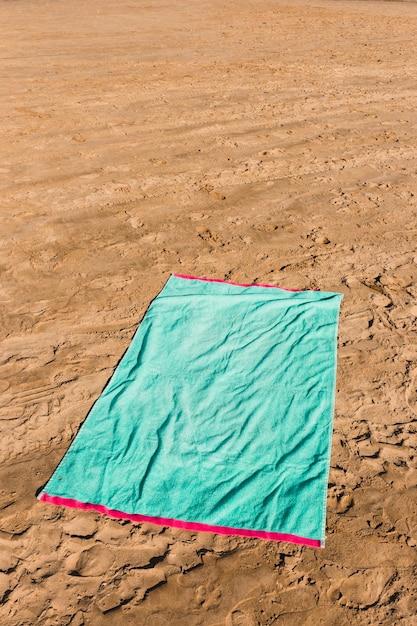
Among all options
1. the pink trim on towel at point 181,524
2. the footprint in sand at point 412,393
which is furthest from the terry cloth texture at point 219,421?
the footprint in sand at point 412,393

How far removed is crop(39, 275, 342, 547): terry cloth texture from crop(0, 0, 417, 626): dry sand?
77mm

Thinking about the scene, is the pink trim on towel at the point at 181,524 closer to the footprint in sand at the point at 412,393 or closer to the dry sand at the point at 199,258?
the dry sand at the point at 199,258

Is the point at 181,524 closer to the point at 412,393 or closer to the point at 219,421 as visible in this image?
the point at 219,421

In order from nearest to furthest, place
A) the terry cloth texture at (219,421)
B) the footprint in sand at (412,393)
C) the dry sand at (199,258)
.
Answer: the dry sand at (199,258) < the terry cloth texture at (219,421) < the footprint in sand at (412,393)

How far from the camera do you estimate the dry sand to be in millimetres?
2049

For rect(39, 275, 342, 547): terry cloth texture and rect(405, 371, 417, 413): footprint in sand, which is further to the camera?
rect(405, 371, 417, 413): footprint in sand

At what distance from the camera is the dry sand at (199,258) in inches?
80.7

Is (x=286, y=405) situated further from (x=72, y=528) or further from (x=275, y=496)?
(x=72, y=528)

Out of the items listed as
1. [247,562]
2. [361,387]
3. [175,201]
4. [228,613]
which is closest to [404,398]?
[361,387]

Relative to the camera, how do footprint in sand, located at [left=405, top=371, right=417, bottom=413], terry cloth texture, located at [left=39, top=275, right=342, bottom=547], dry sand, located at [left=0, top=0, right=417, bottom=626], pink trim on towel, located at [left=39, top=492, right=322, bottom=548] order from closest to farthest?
1. dry sand, located at [left=0, top=0, right=417, bottom=626]
2. pink trim on towel, located at [left=39, top=492, right=322, bottom=548]
3. terry cloth texture, located at [left=39, top=275, right=342, bottom=547]
4. footprint in sand, located at [left=405, top=371, right=417, bottom=413]

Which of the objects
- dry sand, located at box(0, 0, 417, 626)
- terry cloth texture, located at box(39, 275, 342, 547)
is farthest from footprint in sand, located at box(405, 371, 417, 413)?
terry cloth texture, located at box(39, 275, 342, 547)

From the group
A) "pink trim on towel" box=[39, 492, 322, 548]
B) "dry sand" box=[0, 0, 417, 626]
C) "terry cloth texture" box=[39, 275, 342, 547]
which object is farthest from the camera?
"terry cloth texture" box=[39, 275, 342, 547]

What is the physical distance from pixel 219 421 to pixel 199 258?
144cm

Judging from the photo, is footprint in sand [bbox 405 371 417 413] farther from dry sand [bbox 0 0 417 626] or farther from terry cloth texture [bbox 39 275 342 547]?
terry cloth texture [bbox 39 275 342 547]
